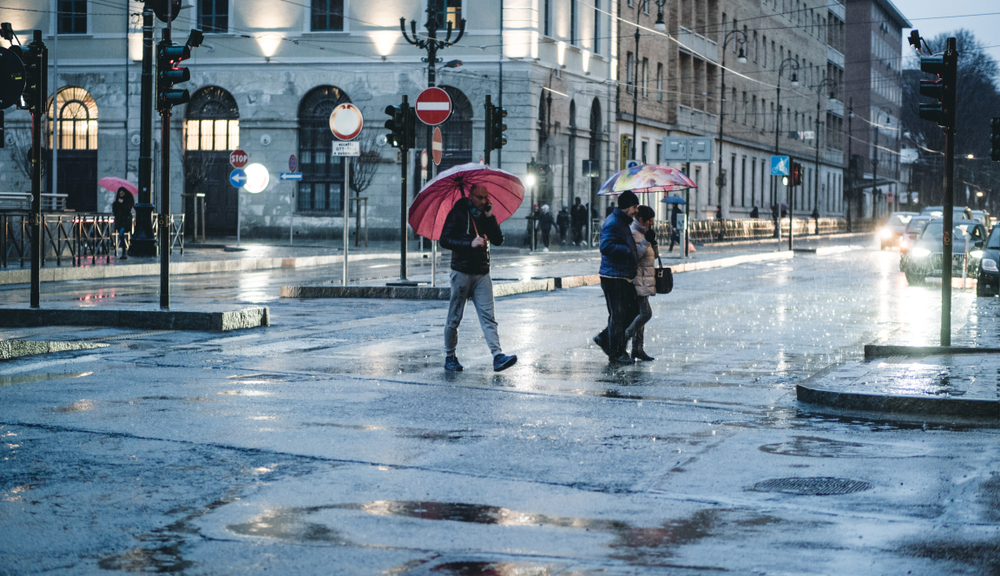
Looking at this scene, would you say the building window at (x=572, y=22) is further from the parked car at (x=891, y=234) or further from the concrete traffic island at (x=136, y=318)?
the concrete traffic island at (x=136, y=318)

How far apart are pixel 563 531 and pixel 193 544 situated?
5.04 feet

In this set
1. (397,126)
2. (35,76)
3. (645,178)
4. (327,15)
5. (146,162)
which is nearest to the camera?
(35,76)

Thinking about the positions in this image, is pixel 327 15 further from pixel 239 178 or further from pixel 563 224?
pixel 239 178

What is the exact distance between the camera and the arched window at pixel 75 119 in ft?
160

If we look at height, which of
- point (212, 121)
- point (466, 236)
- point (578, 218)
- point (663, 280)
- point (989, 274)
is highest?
point (212, 121)

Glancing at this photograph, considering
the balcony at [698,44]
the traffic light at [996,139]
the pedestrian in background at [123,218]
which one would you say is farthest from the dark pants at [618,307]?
the balcony at [698,44]

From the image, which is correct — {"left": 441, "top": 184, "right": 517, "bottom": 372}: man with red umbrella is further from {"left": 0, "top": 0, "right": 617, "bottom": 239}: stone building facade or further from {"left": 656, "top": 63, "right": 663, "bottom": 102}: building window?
{"left": 656, "top": 63, "right": 663, "bottom": 102}: building window

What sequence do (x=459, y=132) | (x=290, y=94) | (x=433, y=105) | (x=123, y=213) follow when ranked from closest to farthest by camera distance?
(x=433, y=105) < (x=123, y=213) < (x=459, y=132) < (x=290, y=94)

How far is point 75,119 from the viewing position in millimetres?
48938

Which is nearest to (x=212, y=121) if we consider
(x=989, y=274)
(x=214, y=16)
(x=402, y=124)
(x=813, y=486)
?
(x=214, y=16)

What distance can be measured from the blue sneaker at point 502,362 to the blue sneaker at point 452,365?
324mm

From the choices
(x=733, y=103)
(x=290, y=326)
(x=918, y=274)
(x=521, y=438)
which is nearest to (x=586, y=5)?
(x=733, y=103)

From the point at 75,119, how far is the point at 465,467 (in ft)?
149

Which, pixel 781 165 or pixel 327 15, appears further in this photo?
pixel 327 15
